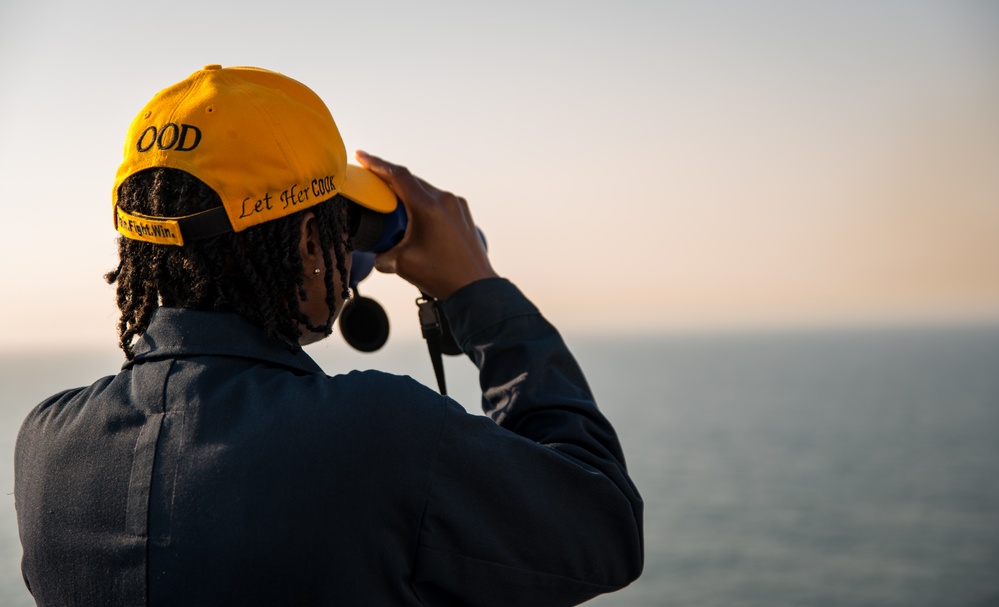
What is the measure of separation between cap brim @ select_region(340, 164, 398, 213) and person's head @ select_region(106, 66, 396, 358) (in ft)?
0.32

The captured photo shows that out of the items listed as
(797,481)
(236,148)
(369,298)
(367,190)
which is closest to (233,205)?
(236,148)

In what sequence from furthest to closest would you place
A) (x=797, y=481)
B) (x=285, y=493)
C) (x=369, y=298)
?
(x=797, y=481) < (x=369, y=298) < (x=285, y=493)

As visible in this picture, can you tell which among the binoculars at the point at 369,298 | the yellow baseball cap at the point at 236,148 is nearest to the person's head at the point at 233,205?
the yellow baseball cap at the point at 236,148

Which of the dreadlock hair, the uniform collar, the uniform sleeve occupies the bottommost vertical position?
the uniform sleeve

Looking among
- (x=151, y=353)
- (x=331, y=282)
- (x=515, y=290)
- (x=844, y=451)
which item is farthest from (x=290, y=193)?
(x=844, y=451)

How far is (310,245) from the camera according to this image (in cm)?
111

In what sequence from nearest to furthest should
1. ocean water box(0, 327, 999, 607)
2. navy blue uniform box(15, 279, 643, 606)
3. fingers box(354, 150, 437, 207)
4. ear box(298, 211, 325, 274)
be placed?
navy blue uniform box(15, 279, 643, 606), ear box(298, 211, 325, 274), fingers box(354, 150, 437, 207), ocean water box(0, 327, 999, 607)

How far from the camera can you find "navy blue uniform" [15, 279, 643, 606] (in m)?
0.94

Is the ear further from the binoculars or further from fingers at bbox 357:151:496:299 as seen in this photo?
fingers at bbox 357:151:496:299

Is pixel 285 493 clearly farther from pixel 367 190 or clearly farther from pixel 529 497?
pixel 367 190

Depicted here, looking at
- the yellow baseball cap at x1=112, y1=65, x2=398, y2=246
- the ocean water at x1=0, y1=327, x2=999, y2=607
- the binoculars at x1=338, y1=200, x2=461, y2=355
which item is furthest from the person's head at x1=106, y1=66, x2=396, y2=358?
the ocean water at x1=0, y1=327, x2=999, y2=607

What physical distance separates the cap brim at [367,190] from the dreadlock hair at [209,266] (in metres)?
0.12

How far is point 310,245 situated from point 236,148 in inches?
5.5

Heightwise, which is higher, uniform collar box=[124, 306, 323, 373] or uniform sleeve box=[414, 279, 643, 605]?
uniform collar box=[124, 306, 323, 373]
